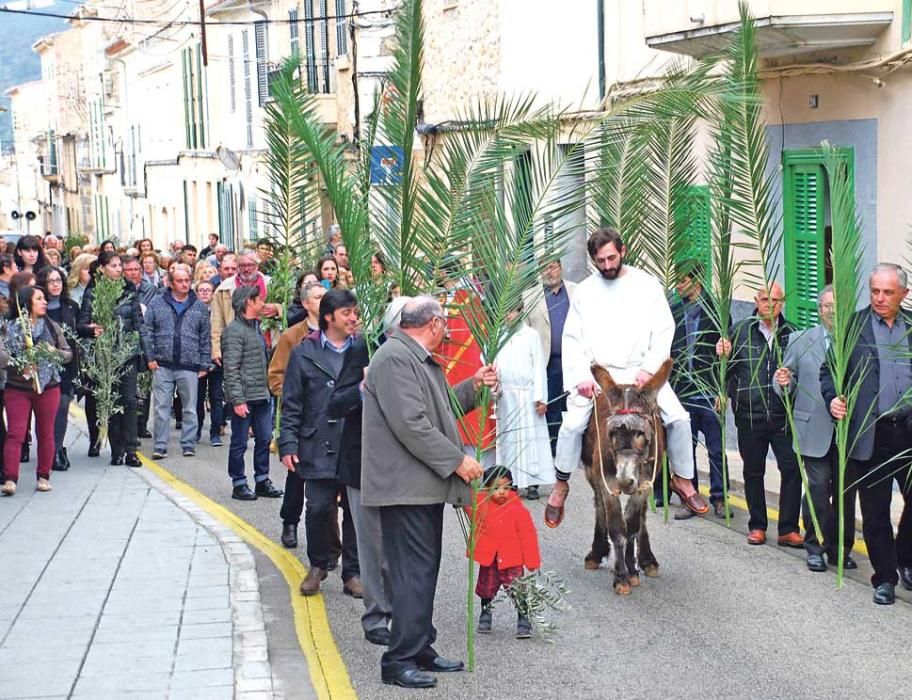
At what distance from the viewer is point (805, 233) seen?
16.7 m

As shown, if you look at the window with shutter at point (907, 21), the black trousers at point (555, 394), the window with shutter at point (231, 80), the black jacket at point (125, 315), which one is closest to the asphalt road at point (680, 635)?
the black trousers at point (555, 394)

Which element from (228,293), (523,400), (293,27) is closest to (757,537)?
(523,400)

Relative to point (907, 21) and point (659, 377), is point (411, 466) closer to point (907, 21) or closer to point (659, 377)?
point (659, 377)

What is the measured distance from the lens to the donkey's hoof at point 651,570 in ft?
36.1

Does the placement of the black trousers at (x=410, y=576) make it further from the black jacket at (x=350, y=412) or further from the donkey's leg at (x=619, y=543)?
the donkey's leg at (x=619, y=543)

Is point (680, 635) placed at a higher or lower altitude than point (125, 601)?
lower

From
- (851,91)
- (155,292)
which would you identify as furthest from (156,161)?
(851,91)

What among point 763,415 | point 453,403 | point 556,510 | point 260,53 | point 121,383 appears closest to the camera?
point 453,403

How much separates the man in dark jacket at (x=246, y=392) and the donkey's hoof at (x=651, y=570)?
4.39 meters

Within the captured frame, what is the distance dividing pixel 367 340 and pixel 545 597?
188 centimetres

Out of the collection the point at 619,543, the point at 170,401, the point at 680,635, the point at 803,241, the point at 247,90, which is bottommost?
the point at 680,635

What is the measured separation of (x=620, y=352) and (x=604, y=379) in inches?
27.5

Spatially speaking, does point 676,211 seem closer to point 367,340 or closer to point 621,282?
point 621,282

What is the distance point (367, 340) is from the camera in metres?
9.95
